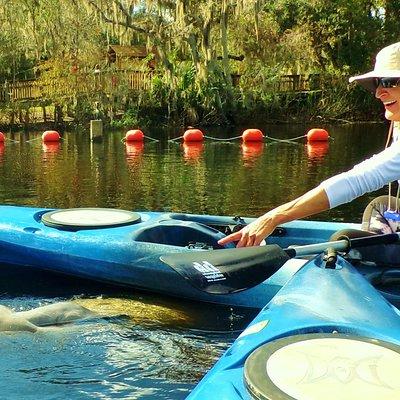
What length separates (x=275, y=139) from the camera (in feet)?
60.0

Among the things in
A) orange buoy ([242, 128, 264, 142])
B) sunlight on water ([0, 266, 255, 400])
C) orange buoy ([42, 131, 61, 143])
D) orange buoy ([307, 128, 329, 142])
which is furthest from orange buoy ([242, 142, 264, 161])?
sunlight on water ([0, 266, 255, 400])

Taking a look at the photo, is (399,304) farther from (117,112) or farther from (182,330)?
(117,112)

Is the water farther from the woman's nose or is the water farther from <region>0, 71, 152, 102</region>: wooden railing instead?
<region>0, 71, 152, 102</region>: wooden railing

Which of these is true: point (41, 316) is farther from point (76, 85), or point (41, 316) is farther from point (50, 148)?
point (76, 85)

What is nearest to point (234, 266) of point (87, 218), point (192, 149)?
point (87, 218)

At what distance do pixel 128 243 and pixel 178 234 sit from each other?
0.47 meters

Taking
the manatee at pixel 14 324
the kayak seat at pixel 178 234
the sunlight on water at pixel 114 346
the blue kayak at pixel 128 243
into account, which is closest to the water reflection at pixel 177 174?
the blue kayak at pixel 128 243

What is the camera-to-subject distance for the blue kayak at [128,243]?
5.11 m

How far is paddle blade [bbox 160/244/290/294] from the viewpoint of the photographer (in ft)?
11.2

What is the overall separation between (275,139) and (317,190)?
604 inches

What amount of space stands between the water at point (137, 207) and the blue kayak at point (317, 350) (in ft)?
3.57

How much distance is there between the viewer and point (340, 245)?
3.62 m

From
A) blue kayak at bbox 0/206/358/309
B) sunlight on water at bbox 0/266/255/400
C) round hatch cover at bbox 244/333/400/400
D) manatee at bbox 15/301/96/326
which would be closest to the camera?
round hatch cover at bbox 244/333/400/400

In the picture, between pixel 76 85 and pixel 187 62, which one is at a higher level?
pixel 187 62
